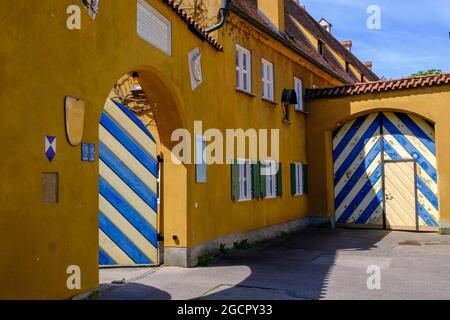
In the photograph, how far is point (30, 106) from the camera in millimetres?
5234

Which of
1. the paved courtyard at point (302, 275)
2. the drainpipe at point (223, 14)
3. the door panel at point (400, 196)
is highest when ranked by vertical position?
the drainpipe at point (223, 14)

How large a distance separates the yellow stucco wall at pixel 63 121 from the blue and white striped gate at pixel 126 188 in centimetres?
41

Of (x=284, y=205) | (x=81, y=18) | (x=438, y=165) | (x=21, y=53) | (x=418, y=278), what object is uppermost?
(x=81, y=18)

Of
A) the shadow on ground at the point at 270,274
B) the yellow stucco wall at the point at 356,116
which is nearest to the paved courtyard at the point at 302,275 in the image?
the shadow on ground at the point at 270,274

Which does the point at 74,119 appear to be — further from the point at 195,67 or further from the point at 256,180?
the point at 256,180

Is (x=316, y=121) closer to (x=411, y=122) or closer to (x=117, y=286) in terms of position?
(x=411, y=122)

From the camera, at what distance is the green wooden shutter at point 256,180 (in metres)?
12.9

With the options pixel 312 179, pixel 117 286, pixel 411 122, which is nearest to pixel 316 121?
pixel 312 179

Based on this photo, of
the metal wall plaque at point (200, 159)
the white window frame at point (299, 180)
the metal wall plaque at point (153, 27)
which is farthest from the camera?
the white window frame at point (299, 180)

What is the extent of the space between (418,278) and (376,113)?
27.8 ft

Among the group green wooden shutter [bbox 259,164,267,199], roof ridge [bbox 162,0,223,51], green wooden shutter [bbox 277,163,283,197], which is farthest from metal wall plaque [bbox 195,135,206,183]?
green wooden shutter [bbox 277,163,283,197]

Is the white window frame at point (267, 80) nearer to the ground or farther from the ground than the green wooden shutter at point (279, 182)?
farther from the ground

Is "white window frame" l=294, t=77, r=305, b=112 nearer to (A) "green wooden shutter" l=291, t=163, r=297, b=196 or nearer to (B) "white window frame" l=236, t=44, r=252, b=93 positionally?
(A) "green wooden shutter" l=291, t=163, r=297, b=196

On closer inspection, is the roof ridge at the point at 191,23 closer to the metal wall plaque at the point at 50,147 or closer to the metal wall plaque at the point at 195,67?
the metal wall plaque at the point at 195,67
